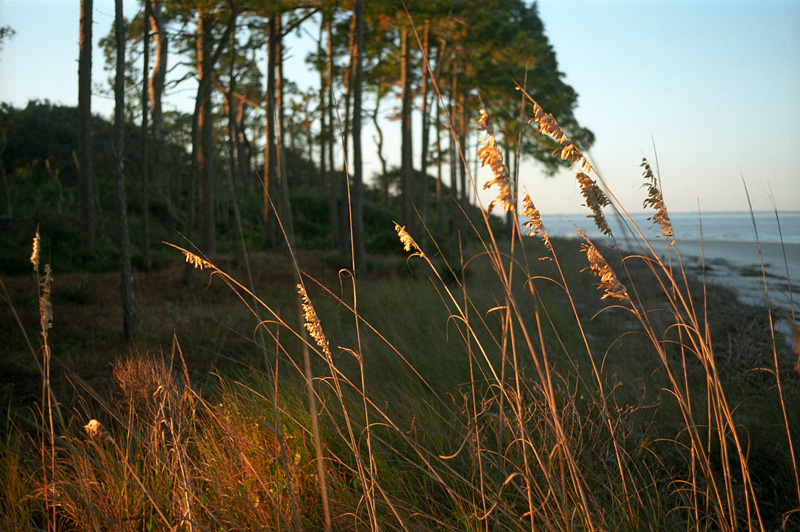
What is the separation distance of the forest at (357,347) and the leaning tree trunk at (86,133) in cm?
6

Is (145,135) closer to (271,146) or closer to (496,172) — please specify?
(271,146)

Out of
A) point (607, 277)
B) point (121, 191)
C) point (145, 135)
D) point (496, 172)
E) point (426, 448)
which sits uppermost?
point (145, 135)

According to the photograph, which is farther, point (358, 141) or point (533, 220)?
point (358, 141)

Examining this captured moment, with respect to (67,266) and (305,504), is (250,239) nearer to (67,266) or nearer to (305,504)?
(67,266)

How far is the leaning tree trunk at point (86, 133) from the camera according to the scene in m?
9.08

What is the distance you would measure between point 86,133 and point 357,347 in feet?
31.3

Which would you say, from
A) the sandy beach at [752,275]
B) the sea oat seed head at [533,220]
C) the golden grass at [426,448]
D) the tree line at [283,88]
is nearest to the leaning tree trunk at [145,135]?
the tree line at [283,88]

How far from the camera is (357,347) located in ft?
14.0

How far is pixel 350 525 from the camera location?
1.99 meters

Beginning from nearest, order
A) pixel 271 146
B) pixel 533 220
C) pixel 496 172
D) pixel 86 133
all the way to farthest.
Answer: pixel 496 172
pixel 533 220
pixel 86 133
pixel 271 146

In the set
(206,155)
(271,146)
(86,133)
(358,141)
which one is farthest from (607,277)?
(271,146)

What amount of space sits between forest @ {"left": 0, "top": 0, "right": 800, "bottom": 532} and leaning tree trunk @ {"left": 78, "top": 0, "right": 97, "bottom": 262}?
2.3 inches

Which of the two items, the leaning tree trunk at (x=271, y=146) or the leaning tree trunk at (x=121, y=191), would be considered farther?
the leaning tree trunk at (x=271, y=146)

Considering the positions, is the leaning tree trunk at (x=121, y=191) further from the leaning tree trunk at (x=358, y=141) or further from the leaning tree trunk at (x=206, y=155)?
the leaning tree trunk at (x=358, y=141)
